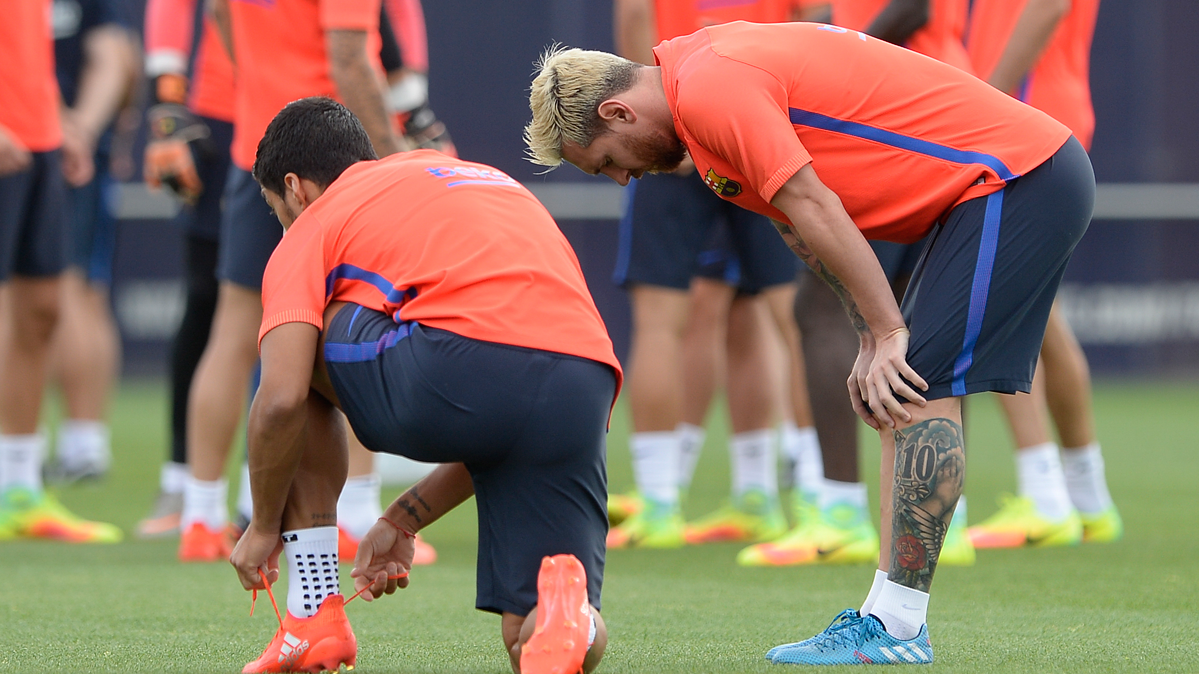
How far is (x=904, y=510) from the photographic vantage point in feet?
8.70

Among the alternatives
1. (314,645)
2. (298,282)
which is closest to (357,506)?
(314,645)

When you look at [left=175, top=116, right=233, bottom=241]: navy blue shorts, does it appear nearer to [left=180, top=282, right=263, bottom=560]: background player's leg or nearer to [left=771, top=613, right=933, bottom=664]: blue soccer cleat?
[left=180, top=282, right=263, bottom=560]: background player's leg

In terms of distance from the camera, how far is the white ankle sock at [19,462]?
4.79m

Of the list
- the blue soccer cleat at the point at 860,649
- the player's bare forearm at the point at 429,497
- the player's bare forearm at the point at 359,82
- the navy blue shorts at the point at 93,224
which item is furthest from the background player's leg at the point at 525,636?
the navy blue shorts at the point at 93,224

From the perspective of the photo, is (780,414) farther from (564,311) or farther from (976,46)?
(564,311)

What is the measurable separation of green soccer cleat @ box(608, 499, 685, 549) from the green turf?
12cm

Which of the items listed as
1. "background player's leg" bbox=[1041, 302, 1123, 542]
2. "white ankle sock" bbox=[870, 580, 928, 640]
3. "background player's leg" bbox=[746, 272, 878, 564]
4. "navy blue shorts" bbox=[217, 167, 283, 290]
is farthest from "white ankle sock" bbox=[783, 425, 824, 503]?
"navy blue shorts" bbox=[217, 167, 283, 290]

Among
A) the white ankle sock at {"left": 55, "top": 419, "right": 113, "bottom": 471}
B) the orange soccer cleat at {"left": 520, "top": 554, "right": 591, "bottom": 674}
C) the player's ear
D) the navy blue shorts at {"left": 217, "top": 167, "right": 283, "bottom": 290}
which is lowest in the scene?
the white ankle sock at {"left": 55, "top": 419, "right": 113, "bottom": 471}

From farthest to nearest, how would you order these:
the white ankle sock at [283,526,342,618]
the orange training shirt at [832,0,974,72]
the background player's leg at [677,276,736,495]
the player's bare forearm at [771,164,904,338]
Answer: the background player's leg at [677,276,736,495] < the orange training shirt at [832,0,974,72] < the white ankle sock at [283,526,342,618] < the player's bare forearm at [771,164,904,338]

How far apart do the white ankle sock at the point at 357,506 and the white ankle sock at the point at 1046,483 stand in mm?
1991

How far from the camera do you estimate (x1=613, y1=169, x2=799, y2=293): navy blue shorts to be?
14.7ft

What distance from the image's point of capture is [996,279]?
2596 mm

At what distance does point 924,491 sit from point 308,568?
3.66 feet

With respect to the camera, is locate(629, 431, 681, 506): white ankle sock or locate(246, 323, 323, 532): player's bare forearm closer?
locate(246, 323, 323, 532): player's bare forearm
